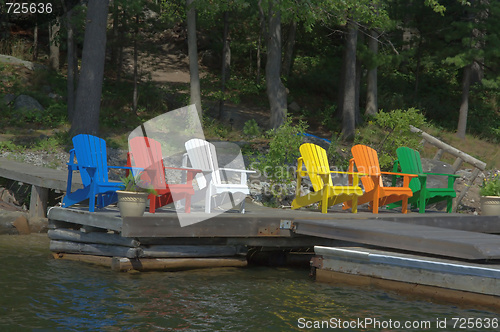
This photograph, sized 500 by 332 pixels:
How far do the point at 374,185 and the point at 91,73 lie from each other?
7.66 metres

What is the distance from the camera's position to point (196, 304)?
18.7 ft

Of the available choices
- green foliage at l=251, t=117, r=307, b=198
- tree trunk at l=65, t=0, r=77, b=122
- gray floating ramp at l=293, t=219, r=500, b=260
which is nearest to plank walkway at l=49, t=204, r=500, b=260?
gray floating ramp at l=293, t=219, r=500, b=260

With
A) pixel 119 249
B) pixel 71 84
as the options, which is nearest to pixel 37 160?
pixel 71 84

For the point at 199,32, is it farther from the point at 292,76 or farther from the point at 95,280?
the point at 95,280

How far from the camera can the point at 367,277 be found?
20.9 feet

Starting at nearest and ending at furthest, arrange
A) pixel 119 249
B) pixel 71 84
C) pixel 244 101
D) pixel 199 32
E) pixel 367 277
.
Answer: pixel 367 277 → pixel 119 249 → pixel 71 84 → pixel 244 101 → pixel 199 32

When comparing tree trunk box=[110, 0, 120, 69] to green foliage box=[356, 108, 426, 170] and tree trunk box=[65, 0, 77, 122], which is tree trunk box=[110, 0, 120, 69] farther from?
green foliage box=[356, 108, 426, 170]

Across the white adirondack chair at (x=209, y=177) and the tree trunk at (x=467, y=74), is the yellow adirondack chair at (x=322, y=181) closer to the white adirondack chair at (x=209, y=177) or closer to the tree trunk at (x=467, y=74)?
the white adirondack chair at (x=209, y=177)

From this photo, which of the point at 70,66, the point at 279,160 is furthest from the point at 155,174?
the point at 70,66

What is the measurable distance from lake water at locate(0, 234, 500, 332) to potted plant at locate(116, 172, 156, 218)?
2.46 feet

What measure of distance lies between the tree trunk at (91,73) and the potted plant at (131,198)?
7234 millimetres

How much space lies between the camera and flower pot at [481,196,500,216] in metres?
9.03

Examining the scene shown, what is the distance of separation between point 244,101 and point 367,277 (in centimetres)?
1482

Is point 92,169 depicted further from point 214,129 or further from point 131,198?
point 214,129
